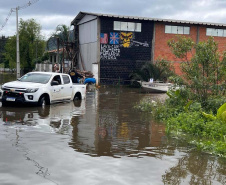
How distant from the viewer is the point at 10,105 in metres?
14.8

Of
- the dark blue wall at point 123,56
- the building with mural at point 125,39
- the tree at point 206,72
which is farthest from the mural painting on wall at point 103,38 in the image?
the tree at point 206,72

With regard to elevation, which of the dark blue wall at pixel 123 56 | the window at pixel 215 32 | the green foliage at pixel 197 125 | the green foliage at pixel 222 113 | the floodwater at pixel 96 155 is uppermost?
the window at pixel 215 32

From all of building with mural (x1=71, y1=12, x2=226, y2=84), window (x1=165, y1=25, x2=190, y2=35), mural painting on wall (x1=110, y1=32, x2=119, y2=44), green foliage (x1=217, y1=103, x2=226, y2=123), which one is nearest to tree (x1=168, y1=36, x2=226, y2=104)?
green foliage (x1=217, y1=103, x2=226, y2=123)

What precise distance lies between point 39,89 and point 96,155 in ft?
25.7

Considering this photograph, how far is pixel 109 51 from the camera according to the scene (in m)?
32.5

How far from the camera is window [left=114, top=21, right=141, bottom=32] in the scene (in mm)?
32656

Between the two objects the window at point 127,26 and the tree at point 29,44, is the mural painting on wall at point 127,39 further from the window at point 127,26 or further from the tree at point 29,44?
the tree at point 29,44

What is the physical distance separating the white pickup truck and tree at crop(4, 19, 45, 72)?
4098 centimetres

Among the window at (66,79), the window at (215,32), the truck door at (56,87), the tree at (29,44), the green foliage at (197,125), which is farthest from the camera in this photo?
the tree at (29,44)

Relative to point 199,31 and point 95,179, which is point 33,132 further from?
point 199,31

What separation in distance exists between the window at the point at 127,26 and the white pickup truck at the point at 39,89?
53.1 feet

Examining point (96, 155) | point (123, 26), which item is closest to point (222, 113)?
point (96, 155)

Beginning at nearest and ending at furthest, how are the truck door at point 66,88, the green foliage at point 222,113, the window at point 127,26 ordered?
the green foliage at point 222,113, the truck door at point 66,88, the window at point 127,26

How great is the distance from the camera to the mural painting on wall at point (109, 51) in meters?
32.3
